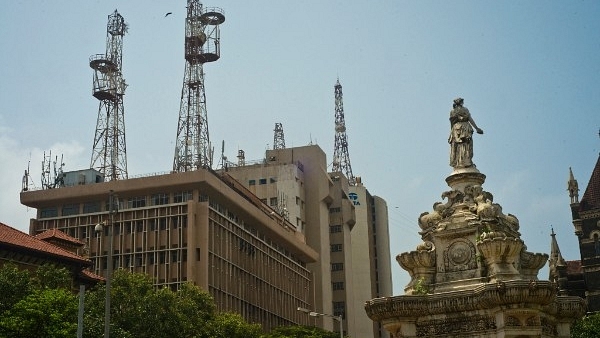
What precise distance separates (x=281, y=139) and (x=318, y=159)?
12974 millimetres

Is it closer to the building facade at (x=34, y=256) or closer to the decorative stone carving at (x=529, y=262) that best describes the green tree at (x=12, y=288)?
the building facade at (x=34, y=256)

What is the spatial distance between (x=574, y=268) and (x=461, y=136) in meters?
60.9

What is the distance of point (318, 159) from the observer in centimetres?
12281

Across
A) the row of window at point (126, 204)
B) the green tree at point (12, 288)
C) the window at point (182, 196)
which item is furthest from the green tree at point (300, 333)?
the green tree at point (12, 288)

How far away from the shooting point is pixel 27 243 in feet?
195

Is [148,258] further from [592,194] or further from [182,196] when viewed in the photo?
[592,194]

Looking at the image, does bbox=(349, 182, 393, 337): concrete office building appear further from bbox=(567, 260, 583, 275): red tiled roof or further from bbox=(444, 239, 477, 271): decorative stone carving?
bbox=(444, 239, 477, 271): decorative stone carving

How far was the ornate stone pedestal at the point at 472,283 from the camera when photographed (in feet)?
86.0

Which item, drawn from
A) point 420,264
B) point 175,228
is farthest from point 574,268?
point 420,264

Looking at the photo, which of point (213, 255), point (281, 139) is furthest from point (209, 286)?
point (281, 139)

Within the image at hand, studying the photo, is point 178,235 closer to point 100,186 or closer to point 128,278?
point 100,186

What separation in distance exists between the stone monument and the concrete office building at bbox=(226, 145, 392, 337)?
82.0 metres

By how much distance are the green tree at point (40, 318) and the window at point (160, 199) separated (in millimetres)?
40786

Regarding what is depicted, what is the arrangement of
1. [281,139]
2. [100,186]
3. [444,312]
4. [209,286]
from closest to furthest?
[444,312], [209,286], [100,186], [281,139]
